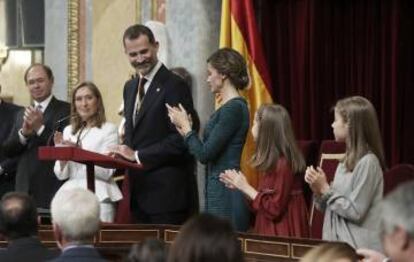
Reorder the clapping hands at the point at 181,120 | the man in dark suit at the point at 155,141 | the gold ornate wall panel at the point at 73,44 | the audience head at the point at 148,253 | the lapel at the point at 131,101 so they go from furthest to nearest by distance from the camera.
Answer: the gold ornate wall panel at the point at 73,44
the lapel at the point at 131,101
the man in dark suit at the point at 155,141
the clapping hands at the point at 181,120
the audience head at the point at 148,253

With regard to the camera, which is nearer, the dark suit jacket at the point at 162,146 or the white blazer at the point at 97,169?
the dark suit jacket at the point at 162,146

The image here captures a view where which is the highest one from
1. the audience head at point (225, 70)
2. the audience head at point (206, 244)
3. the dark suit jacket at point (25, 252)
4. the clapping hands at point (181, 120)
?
the audience head at point (225, 70)

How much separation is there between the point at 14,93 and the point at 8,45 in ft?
1.44

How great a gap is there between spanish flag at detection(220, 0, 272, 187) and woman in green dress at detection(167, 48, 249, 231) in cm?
164

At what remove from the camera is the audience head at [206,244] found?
3000 mm

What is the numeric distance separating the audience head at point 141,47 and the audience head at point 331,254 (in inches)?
115

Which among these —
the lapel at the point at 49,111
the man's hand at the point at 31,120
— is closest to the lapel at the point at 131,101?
the man's hand at the point at 31,120

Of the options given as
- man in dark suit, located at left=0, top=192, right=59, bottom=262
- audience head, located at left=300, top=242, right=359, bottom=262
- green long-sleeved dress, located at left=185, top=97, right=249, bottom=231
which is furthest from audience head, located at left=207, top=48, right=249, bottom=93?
audience head, located at left=300, top=242, right=359, bottom=262

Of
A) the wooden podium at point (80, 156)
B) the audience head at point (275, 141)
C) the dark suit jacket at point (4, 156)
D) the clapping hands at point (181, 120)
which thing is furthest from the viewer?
the dark suit jacket at point (4, 156)

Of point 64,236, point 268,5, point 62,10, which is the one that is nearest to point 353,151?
point 64,236

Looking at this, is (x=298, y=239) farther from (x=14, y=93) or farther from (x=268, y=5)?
(x=14, y=93)

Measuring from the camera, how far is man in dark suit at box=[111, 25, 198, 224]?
6.00m

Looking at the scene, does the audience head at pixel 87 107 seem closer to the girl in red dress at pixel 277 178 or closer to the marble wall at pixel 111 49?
the girl in red dress at pixel 277 178

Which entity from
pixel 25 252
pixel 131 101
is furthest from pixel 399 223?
pixel 131 101
